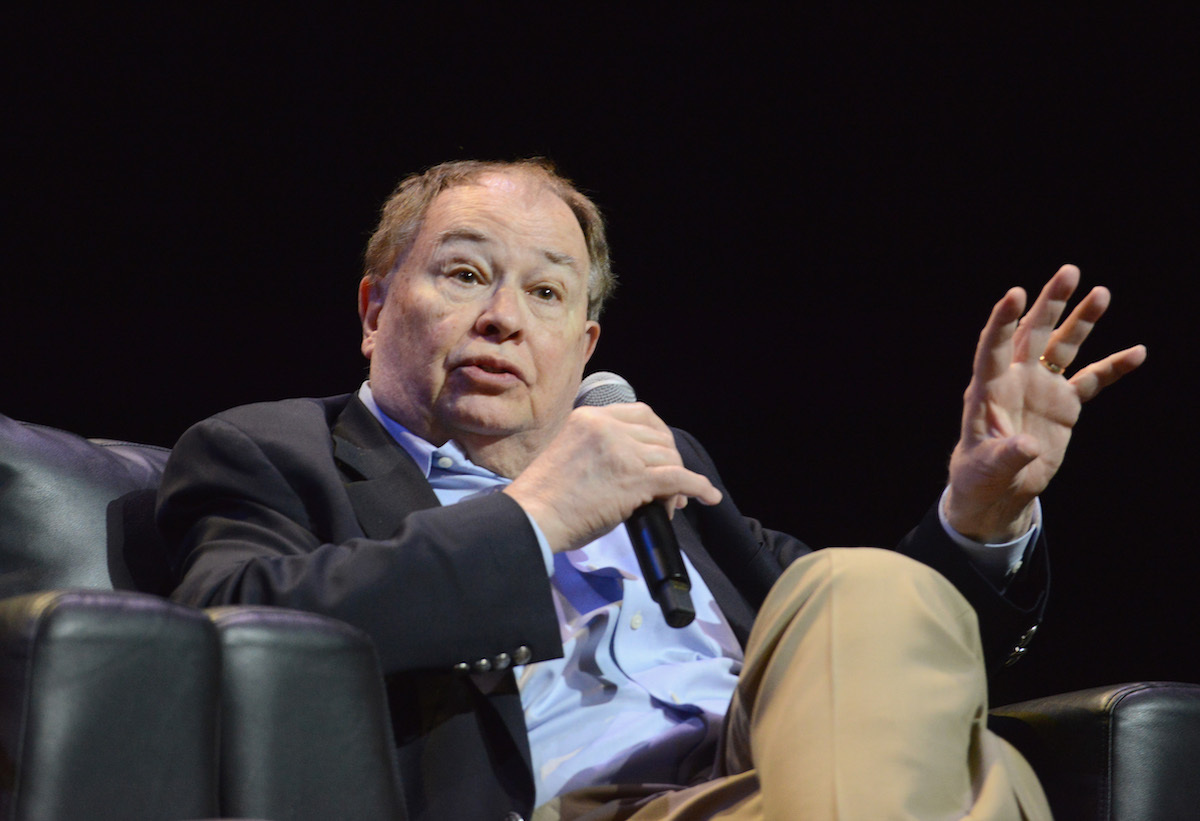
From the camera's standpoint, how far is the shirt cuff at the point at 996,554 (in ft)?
5.35

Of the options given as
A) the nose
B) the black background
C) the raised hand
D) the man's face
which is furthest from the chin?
the black background

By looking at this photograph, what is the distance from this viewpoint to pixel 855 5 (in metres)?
2.70

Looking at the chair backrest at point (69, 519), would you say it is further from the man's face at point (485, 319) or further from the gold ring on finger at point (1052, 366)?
the gold ring on finger at point (1052, 366)

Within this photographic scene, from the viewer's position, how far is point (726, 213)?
2859mm

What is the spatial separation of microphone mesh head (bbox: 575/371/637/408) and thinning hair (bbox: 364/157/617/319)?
46 centimetres

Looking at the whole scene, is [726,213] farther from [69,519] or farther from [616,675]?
[69,519]

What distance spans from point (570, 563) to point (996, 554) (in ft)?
2.07

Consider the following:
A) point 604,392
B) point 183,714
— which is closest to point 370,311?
point 604,392

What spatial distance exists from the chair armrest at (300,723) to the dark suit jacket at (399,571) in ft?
0.53

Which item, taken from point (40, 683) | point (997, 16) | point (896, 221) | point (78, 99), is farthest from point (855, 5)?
point (40, 683)

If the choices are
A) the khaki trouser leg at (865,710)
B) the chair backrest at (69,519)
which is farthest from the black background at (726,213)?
the khaki trouser leg at (865,710)

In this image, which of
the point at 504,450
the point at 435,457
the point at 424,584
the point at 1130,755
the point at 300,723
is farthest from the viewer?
the point at 504,450

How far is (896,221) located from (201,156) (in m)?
1.67

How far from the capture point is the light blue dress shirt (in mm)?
1347
